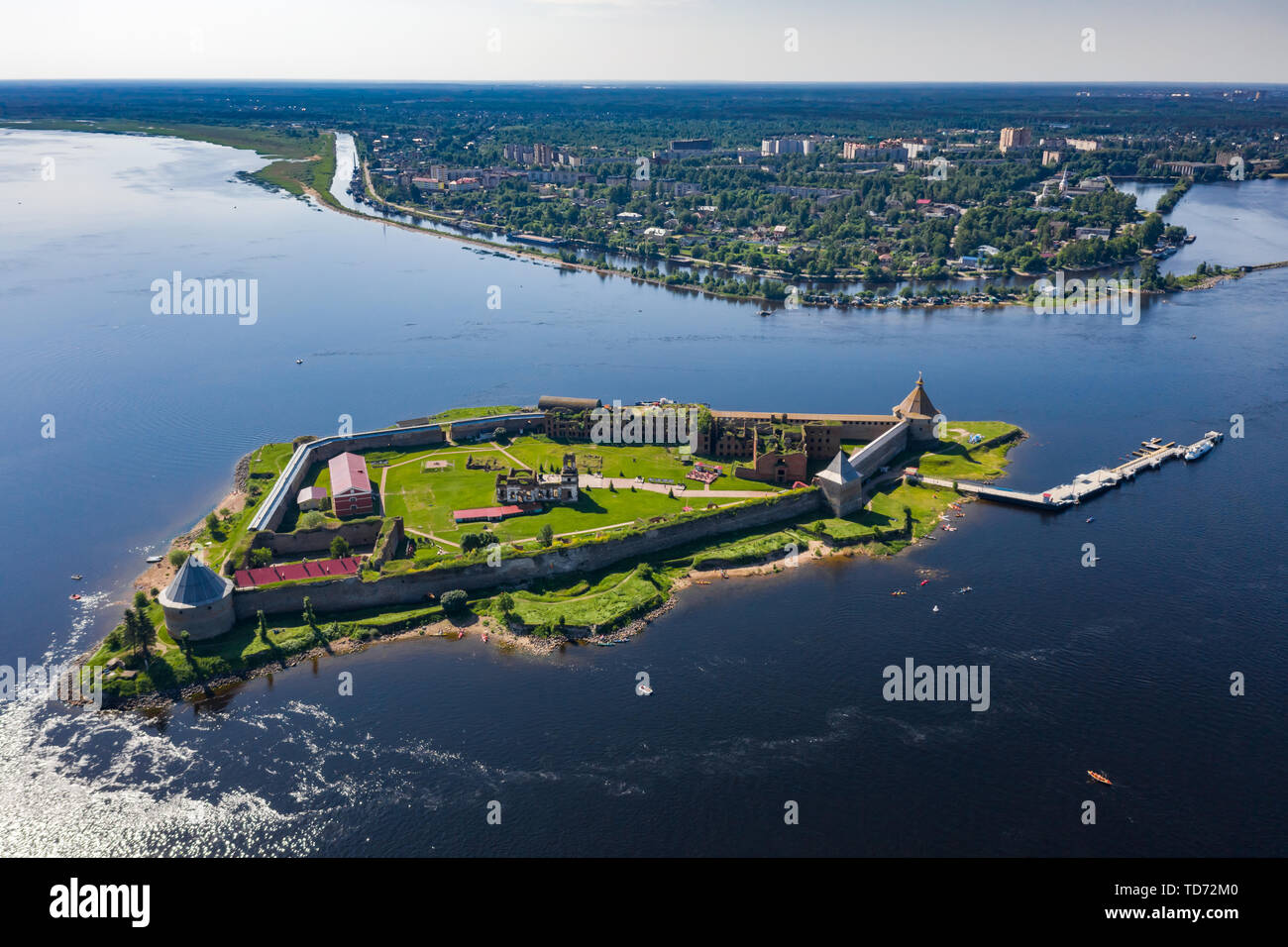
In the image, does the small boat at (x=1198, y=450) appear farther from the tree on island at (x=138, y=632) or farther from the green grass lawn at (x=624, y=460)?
the tree on island at (x=138, y=632)

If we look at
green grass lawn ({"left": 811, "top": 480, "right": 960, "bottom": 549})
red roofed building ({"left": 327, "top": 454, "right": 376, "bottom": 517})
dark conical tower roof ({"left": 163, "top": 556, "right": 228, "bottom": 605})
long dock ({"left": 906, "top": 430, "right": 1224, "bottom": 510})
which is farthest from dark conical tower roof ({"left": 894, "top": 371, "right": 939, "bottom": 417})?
dark conical tower roof ({"left": 163, "top": 556, "right": 228, "bottom": 605})

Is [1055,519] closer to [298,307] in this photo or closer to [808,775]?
[808,775]

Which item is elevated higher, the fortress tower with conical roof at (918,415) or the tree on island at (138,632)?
the fortress tower with conical roof at (918,415)

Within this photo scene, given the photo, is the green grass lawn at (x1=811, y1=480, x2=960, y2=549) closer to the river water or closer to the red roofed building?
the river water

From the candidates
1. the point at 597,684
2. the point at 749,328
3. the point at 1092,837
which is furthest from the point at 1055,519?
the point at 749,328

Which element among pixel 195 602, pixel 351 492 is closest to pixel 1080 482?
pixel 351 492

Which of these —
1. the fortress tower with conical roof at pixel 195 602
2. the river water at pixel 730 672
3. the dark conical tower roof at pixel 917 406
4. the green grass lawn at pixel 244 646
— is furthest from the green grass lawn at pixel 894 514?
the fortress tower with conical roof at pixel 195 602

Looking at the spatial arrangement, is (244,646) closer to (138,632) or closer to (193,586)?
(193,586)
